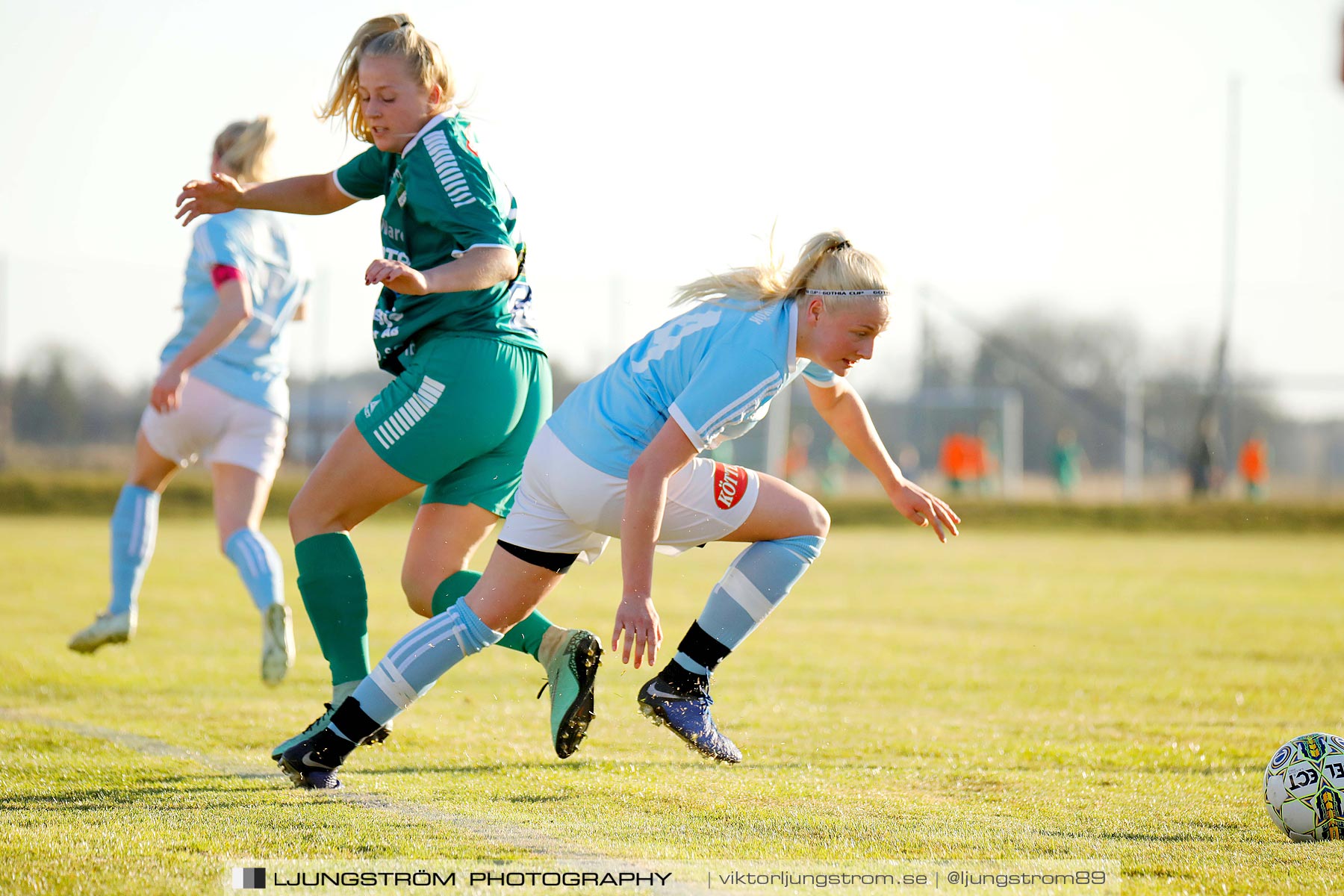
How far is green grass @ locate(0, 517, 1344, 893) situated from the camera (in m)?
2.94

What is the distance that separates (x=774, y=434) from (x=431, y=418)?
22.2 m

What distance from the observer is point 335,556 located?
3.79 metres

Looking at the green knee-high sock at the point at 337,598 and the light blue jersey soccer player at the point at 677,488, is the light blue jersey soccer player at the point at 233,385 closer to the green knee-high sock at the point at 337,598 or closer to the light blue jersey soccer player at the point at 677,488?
the green knee-high sock at the point at 337,598

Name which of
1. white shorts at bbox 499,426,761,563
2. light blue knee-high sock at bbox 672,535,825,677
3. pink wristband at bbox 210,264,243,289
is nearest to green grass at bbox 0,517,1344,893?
light blue knee-high sock at bbox 672,535,825,677

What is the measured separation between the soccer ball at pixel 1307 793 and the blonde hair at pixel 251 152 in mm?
3962

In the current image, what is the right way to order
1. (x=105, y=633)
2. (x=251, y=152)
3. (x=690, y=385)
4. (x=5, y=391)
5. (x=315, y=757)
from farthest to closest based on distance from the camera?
(x=5, y=391) → (x=105, y=633) → (x=251, y=152) → (x=315, y=757) → (x=690, y=385)

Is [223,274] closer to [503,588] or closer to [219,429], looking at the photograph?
[219,429]

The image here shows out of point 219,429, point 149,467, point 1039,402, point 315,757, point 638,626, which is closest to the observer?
point 638,626

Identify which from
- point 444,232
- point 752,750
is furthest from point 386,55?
point 752,750

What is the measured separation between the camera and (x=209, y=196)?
13.0ft

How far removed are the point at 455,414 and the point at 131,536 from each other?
8.51 ft

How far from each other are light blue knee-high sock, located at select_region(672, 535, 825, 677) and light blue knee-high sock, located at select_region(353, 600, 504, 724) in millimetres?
586

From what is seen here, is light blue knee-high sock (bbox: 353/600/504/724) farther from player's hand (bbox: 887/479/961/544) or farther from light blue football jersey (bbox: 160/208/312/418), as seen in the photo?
light blue football jersey (bbox: 160/208/312/418)

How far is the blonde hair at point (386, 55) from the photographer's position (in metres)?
3.67
